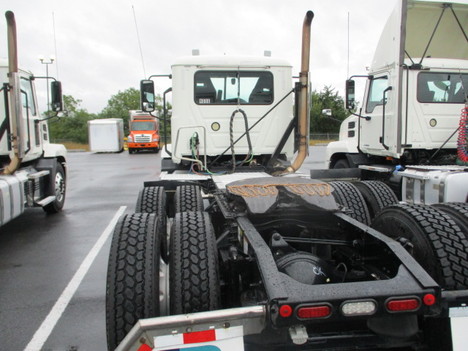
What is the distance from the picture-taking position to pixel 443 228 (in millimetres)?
2615

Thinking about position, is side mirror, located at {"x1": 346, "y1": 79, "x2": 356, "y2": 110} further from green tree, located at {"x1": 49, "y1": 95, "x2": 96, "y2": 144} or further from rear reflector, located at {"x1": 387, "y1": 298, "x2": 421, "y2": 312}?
green tree, located at {"x1": 49, "y1": 95, "x2": 96, "y2": 144}

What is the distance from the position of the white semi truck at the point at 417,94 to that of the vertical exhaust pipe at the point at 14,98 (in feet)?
16.9

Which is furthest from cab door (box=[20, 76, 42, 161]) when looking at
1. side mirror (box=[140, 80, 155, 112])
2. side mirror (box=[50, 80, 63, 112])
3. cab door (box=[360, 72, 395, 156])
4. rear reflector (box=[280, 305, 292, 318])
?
rear reflector (box=[280, 305, 292, 318])

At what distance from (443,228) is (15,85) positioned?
578 centimetres

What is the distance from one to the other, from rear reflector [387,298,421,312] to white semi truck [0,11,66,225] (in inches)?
214

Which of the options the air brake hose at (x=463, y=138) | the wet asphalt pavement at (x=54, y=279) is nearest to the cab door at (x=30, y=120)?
the wet asphalt pavement at (x=54, y=279)

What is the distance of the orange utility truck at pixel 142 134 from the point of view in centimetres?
3203

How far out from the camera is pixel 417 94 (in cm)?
700

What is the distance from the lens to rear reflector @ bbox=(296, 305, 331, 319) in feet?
6.39

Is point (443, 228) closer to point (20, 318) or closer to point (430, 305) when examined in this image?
point (430, 305)

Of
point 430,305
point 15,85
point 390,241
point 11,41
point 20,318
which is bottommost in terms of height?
point 20,318

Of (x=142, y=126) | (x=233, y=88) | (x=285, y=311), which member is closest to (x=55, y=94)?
(x=233, y=88)

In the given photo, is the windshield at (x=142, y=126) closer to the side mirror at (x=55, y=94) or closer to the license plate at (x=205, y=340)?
the side mirror at (x=55, y=94)

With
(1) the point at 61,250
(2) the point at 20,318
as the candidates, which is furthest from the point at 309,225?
(1) the point at 61,250
